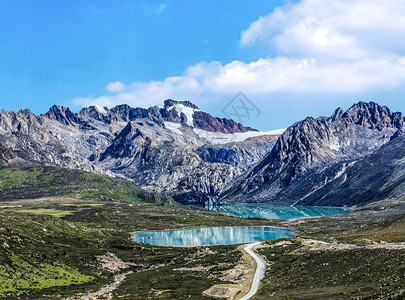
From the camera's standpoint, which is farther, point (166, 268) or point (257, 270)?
point (166, 268)

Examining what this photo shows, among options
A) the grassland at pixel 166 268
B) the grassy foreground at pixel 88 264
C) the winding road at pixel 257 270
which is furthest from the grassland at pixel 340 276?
the grassy foreground at pixel 88 264

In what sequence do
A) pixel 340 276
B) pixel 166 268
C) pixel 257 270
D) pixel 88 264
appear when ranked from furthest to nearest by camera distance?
pixel 166 268, pixel 88 264, pixel 257 270, pixel 340 276

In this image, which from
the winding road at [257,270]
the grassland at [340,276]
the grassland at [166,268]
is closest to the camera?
the grassland at [340,276]

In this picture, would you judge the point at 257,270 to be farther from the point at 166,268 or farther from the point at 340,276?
the point at 340,276

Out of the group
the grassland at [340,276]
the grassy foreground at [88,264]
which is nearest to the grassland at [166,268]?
the grassy foreground at [88,264]

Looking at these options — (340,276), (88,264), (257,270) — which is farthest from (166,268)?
(340,276)

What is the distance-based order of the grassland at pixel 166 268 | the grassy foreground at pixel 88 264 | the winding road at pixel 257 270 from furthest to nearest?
the grassy foreground at pixel 88 264
the winding road at pixel 257 270
the grassland at pixel 166 268

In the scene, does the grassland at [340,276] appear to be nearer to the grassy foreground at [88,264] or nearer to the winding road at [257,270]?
the winding road at [257,270]

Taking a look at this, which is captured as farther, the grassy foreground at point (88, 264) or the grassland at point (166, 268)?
the grassy foreground at point (88, 264)

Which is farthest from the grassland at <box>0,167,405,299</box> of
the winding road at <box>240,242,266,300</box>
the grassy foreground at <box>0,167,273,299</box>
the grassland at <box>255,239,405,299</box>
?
the winding road at <box>240,242,266,300</box>

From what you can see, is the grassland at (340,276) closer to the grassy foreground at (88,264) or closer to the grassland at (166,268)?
the grassland at (166,268)

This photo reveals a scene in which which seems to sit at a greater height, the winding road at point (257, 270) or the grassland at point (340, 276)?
the grassland at point (340, 276)

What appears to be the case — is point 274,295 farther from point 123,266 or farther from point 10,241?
point 10,241
